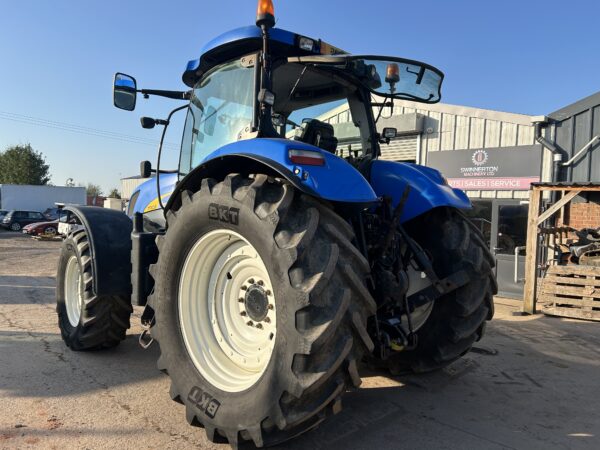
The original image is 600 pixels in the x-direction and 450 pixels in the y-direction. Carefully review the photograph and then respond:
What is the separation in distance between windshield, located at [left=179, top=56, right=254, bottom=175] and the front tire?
2.66 feet

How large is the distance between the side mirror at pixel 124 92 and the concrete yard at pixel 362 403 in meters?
2.35

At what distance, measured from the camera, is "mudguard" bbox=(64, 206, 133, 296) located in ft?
12.8

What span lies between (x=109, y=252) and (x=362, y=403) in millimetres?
2400

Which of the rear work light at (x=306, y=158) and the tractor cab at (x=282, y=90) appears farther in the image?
the tractor cab at (x=282, y=90)

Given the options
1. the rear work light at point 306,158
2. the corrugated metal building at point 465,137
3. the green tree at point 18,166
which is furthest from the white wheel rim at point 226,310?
the green tree at point 18,166

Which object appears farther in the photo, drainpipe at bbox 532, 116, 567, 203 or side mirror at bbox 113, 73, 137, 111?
drainpipe at bbox 532, 116, 567, 203

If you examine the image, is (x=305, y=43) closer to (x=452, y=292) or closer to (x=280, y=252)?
(x=280, y=252)

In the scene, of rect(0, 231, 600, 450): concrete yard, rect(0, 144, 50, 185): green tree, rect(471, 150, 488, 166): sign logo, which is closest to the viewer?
rect(0, 231, 600, 450): concrete yard

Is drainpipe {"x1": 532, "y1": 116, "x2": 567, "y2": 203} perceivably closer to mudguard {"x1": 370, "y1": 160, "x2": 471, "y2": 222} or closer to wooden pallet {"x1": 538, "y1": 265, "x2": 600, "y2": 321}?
wooden pallet {"x1": 538, "y1": 265, "x2": 600, "y2": 321}

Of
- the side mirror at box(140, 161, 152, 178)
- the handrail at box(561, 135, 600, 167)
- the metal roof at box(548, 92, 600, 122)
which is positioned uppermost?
the metal roof at box(548, 92, 600, 122)

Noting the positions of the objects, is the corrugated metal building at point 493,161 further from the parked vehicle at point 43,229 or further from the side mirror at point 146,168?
the parked vehicle at point 43,229

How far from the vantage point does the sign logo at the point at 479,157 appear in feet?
33.6

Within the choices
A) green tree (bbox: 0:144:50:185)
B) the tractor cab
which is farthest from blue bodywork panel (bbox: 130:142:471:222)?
green tree (bbox: 0:144:50:185)

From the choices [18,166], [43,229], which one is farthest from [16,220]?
[18,166]
